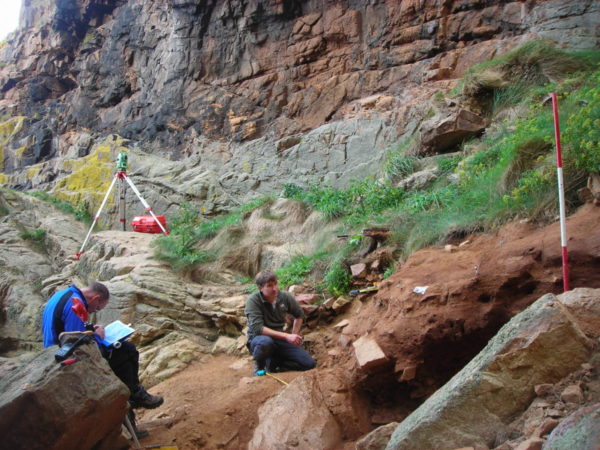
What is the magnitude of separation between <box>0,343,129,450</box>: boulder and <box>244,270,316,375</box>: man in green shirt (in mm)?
1753

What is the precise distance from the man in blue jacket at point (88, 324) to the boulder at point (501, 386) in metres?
2.43

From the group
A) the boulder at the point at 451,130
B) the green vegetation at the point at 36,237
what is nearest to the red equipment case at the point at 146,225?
the green vegetation at the point at 36,237

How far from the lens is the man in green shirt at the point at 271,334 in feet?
15.5

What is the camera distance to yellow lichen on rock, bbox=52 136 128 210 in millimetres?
14695

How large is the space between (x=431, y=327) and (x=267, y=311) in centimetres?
186

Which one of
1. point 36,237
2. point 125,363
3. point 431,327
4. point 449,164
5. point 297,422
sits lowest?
point 36,237

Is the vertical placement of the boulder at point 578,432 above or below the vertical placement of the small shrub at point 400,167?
above

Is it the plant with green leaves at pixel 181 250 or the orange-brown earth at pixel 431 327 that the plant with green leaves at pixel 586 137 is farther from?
→ the plant with green leaves at pixel 181 250

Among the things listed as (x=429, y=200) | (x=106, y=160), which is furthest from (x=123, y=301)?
(x=106, y=160)

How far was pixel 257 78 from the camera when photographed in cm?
1286

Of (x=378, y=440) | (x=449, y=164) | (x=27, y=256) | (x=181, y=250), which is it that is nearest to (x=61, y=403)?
(x=378, y=440)

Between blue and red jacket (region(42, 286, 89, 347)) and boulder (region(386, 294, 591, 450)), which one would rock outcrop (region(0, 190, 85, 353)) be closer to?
blue and red jacket (region(42, 286, 89, 347))

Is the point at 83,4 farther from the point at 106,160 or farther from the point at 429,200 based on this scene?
the point at 429,200

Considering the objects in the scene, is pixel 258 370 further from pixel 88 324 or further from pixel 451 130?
pixel 451 130
